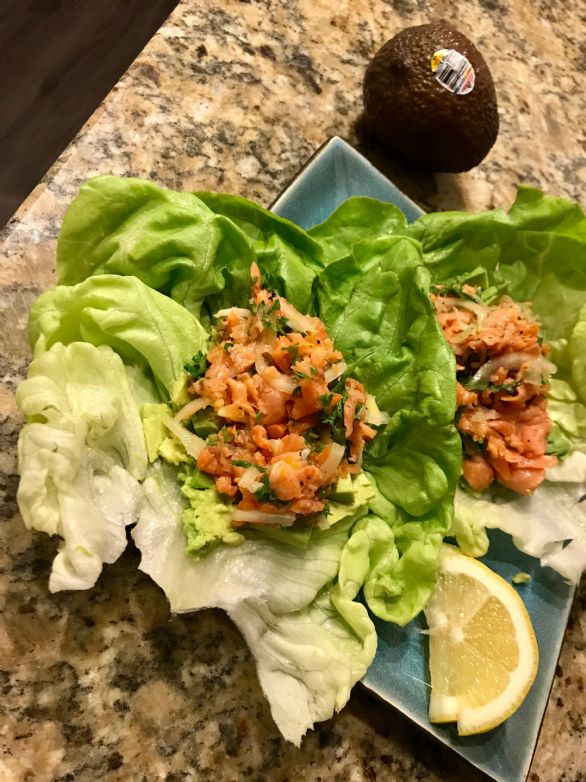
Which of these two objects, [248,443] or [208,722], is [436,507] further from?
[208,722]

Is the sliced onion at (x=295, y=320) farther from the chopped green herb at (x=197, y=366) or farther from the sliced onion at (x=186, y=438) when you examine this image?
the sliced onion at (x=186, y=438)

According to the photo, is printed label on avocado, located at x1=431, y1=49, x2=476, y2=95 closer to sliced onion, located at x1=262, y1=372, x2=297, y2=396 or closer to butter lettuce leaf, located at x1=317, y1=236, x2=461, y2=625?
butter lettuce leaf, located at x1=317, y1=236, x2=461, y2=625

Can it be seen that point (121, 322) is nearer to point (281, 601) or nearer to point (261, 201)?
point (281, 601)

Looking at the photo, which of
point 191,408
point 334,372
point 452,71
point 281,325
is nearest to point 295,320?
point 281,325

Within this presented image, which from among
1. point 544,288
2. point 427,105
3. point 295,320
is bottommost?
point 295,320

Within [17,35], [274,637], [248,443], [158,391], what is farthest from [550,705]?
[17,35]

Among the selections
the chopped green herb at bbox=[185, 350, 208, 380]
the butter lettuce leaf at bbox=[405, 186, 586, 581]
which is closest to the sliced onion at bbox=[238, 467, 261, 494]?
the chopped green herb at bbox=[185, 350, 208, 380]
